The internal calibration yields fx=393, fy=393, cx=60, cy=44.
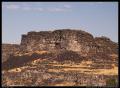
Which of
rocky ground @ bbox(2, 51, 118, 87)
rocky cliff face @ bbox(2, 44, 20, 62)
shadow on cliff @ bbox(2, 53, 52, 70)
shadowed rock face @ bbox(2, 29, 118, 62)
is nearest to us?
rocky ground @ bbox(2, 51, 118, 87)

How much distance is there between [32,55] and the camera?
77750 mm

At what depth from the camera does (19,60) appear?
3073 inches

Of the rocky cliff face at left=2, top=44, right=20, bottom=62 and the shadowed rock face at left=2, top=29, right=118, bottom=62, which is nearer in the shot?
the shadowed rock face at left=2, top=29, right=118, bottom=62

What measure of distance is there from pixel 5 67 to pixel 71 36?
47.7ft

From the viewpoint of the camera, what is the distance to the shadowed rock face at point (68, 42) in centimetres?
7858

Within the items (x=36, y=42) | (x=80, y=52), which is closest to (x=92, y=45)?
(x=80, y=52)

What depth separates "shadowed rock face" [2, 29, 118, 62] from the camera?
7858cm

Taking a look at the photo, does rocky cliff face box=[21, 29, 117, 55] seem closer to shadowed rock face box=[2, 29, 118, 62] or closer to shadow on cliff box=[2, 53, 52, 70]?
shadowed rock face box=[2, 29, 118, 62]

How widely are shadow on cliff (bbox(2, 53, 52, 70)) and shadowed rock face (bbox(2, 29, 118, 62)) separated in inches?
133

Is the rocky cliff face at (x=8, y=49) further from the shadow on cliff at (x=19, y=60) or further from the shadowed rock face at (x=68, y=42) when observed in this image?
the shadow on cliff at (x=19, y=60)

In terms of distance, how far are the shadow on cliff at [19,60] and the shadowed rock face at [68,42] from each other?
133 inches

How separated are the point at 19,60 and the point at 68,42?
34.3ft

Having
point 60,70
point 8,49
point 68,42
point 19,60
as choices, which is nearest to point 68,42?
point 68,42

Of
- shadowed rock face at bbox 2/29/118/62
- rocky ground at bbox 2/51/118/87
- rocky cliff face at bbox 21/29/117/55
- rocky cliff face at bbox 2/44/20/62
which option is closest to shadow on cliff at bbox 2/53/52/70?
rocky ground at bbox 2/51/118/87
